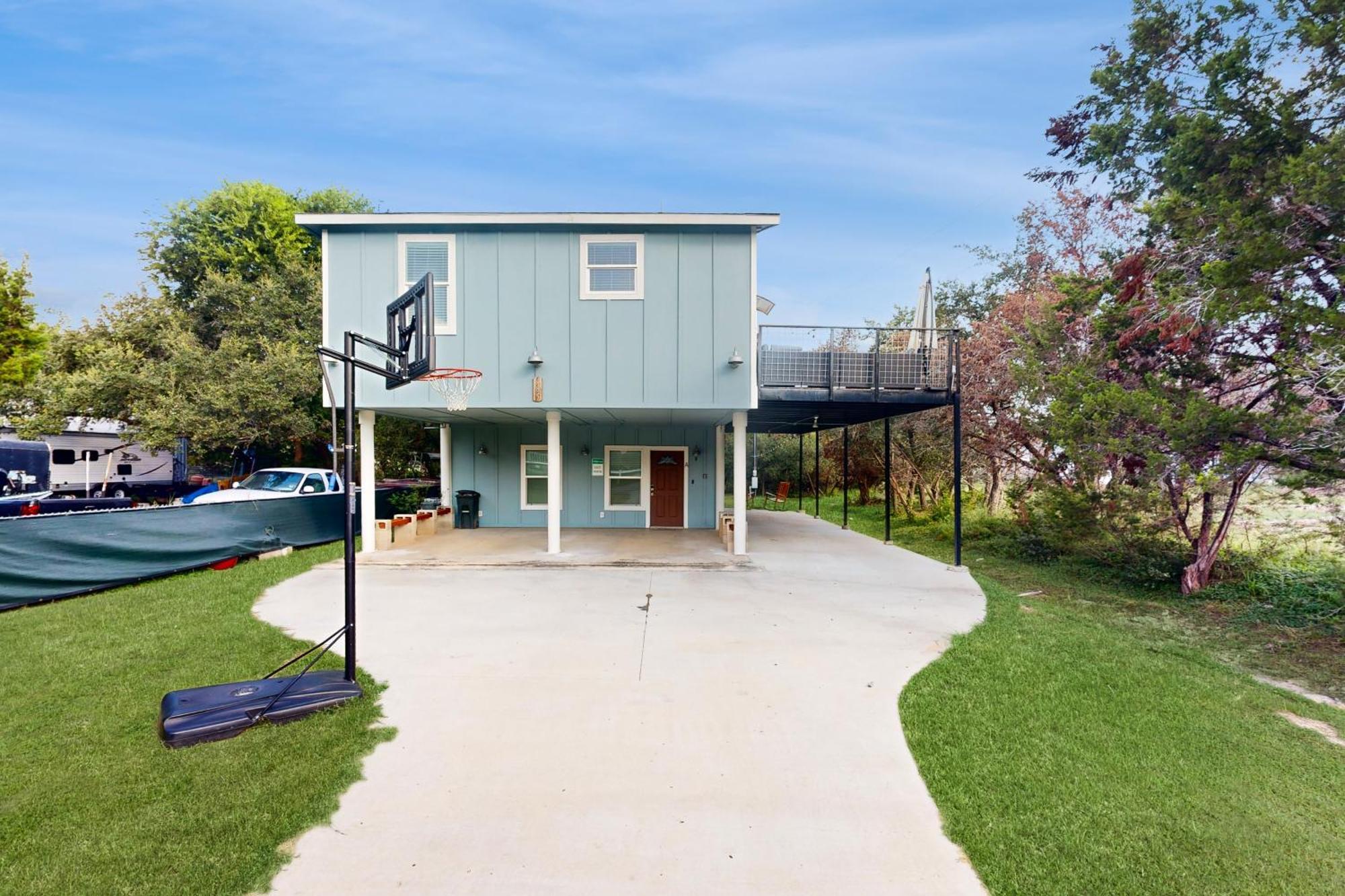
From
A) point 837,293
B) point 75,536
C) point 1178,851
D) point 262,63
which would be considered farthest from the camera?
point 837,293

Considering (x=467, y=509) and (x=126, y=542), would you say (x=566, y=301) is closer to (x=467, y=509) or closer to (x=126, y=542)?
(x=467, y=509)

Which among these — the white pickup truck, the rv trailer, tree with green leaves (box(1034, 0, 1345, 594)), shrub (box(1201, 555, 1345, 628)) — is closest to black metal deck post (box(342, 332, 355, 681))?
tree with green leaves (box(1034, 0, 1345, 594))

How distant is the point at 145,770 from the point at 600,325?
7.97m

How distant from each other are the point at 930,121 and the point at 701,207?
736 centimetres

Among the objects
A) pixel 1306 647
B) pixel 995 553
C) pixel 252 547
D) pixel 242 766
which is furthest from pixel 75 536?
pixel 995 553

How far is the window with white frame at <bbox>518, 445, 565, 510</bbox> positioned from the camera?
1422 centimetres

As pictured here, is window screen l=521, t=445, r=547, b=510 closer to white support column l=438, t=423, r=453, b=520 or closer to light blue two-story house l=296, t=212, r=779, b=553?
white support column l=438, t=423, r=453, b=520

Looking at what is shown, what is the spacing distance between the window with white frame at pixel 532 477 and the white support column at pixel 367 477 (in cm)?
378

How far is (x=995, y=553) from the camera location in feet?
42.9

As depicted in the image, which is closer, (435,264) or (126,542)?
(126,542)

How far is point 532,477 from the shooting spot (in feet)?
47.0

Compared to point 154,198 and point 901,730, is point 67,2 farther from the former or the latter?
point 901,730

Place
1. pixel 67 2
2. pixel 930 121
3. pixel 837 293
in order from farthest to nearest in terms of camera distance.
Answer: pixel 837 293 → pixel 930 121 → pixel 67 2

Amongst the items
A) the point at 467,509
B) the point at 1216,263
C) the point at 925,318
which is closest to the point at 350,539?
A: the point at 1216,263
